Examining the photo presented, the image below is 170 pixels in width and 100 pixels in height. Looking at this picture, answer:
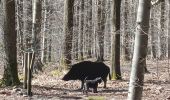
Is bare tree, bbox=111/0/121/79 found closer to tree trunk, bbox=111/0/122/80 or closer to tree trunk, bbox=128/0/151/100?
tree trunk, bbox=111/0/122/80

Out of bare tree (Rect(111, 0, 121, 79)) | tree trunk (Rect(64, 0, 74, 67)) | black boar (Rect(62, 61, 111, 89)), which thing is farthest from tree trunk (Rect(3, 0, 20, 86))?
tree trunk (Rect(64, 0, 74, 67))

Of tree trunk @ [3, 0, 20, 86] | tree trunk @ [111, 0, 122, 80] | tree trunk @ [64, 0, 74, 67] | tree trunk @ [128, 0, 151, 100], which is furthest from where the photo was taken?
tree trunk @ [64, 0, 74, 67]

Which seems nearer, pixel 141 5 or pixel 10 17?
pixel 141 5

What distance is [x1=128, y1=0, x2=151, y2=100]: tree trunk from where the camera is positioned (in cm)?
805

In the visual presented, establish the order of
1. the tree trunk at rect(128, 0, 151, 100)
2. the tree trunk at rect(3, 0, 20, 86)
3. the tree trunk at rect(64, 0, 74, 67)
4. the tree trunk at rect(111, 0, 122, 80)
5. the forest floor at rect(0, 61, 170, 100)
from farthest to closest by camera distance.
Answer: the tree trunk at rect(64, 0, 74, 67) < the tree trunk at rect(111, 0, 122, 80) < the tree trunk at rect(3, 0, 20, 86) < the forest floor at rect(0, 61, 170, 100) < the tree trunk at rect(128, 0, 151, 100)

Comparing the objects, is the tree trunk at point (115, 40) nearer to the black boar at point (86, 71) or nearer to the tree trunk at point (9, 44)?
the black boar at point (86, 71)

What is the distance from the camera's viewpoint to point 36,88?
1487cm

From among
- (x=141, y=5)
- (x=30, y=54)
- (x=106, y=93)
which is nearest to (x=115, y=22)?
(x=106, y=93)

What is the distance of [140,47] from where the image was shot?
8.04 m

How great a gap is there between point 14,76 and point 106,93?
136 inches

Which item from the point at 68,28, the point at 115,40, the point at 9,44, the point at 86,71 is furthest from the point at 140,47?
the point at 68,28

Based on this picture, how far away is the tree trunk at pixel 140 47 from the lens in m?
8.05

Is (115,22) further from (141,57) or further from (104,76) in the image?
(141,57)

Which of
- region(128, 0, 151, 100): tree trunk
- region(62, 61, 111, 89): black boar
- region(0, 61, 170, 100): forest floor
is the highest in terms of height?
region(128, 0, 151, 100): tree trunk
